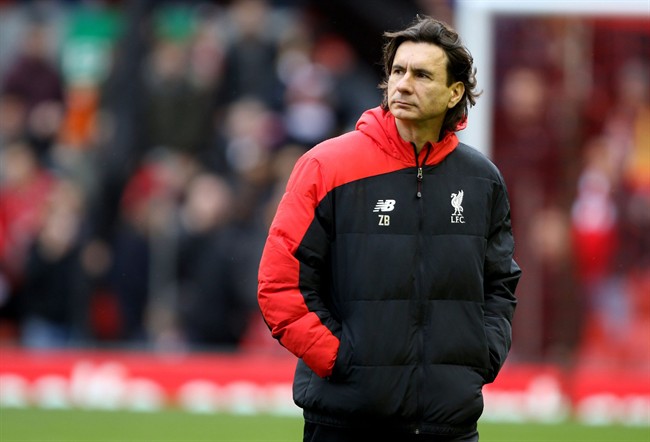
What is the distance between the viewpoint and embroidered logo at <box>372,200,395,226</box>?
14.4ft

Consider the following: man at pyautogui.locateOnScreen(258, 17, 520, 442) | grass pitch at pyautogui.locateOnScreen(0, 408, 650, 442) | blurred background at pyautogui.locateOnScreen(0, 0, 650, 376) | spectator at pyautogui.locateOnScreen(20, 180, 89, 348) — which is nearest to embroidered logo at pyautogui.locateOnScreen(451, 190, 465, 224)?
man at pyautogui.locateOnScreen(258, 17, 520, 442)

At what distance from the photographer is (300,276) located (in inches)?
172

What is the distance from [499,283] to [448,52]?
2.57 feet

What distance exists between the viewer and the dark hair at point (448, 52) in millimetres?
4508

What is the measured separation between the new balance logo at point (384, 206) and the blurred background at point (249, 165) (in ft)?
24.0

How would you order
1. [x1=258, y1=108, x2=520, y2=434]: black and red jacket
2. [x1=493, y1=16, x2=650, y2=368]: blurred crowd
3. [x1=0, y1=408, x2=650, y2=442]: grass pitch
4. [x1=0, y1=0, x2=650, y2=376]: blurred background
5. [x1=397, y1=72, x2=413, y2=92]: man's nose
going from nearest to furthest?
[x1=258, y1=108, x2=520, y2=434]: black and red jacket, [x1=397, y1=72, x2=413, y2=92]: man's nose, [x1=0, y1=408, x2=650, y2=442]: grass pitch, [x1=493, y1=16, x2=650, y2=368]: blurred crowd, [x1=0, y1=0, x2=650, y2=376]: blurred background

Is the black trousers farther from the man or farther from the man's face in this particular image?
the man's face

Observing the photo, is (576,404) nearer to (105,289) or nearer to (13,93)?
(105,289)

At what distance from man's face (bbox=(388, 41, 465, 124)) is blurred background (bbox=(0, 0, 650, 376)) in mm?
7161

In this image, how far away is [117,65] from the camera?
13930 mm

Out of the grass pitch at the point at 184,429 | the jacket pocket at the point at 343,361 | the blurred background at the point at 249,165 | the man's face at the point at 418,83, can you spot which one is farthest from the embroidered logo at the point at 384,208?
the blurred background at the point at 249,165

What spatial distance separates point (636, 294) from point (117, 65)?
5.57 metres

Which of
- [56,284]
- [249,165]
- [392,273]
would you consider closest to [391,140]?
[392,273]

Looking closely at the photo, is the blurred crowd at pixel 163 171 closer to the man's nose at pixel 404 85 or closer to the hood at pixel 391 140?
the hood at pixel 391 140
